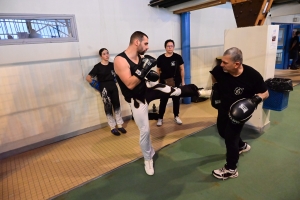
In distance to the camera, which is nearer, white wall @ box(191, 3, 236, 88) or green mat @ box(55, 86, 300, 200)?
green mat @ box(55, 86, 300, 200)

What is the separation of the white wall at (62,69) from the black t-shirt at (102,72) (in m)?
0.23

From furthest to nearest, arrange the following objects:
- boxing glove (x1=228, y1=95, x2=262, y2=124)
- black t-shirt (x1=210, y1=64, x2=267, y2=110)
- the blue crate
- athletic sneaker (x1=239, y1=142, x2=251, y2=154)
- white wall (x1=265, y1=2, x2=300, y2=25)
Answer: white wall (x1=265, y1=2, x2=300, y2=25) → the blue crate → athletic sneaker (x1=239, y1=142, x2=251, y2=154) → black t-shirt (x1=210, y1=64, x2=267, y2=110) → boxing glove (x1=228, y1=95, x2=262, y2=124)

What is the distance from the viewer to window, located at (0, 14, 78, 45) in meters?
2.77

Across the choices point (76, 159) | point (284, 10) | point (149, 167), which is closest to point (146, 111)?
point (149, 167)

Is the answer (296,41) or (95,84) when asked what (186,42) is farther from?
(296,41)

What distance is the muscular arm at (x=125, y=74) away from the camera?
6.40 ft

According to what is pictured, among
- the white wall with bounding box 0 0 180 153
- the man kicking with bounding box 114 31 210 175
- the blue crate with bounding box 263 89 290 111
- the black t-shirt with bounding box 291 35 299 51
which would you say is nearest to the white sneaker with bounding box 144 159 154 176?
the man kicking with bounding box 114 31 210 175

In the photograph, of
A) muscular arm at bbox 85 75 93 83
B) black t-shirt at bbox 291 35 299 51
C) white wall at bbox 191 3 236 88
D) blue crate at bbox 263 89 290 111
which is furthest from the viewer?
black t-shirt at bbox 291 35 299 51

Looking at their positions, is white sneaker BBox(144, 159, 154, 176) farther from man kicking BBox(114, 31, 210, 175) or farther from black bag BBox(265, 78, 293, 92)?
black bag BBox(265, 78, 293, 92)

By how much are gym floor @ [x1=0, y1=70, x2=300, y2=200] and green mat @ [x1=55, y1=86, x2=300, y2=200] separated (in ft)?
0.61

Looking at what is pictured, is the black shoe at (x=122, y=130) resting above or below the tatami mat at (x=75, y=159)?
above

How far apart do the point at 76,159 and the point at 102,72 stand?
1450mm

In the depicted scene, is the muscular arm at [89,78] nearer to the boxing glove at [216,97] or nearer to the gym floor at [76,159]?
the gym floor at [76,159]

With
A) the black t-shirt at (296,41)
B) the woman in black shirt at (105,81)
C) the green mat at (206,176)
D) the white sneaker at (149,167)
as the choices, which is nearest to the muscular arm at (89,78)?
the woman in black shirt at (105,81)
